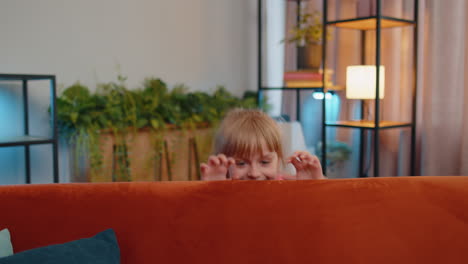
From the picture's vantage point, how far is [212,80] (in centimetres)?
337

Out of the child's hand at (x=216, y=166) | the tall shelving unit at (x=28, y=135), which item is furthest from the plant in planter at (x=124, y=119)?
the child's hand at (x=216, y=166)

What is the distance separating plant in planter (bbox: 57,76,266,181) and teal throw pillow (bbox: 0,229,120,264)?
1.58 metres

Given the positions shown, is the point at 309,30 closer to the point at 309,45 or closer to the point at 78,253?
the point at 309,45

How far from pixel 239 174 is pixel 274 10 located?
6.99ft

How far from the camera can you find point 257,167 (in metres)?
1.69

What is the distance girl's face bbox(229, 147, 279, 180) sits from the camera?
166cm

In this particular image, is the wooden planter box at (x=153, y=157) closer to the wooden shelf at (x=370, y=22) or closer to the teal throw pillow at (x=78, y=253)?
the wooden shelf at (x=370, y=22)

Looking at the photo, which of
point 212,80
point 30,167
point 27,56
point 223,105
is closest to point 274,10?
point 212,80

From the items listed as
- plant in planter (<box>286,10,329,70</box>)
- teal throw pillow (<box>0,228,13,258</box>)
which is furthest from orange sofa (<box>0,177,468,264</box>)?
plant in planter (<box>286,10,329,70</box>)

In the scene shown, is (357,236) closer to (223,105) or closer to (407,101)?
(407,101)

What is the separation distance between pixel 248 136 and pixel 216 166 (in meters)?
0.40

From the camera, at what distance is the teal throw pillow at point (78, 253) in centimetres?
82

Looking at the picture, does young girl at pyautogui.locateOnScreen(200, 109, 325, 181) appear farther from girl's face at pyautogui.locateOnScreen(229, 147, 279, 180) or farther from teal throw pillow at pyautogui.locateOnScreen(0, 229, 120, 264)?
teal throw pillow at pyautogui.locateOnScreen(0, 229, 120, 264)

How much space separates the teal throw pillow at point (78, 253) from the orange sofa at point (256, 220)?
2.7 inches
